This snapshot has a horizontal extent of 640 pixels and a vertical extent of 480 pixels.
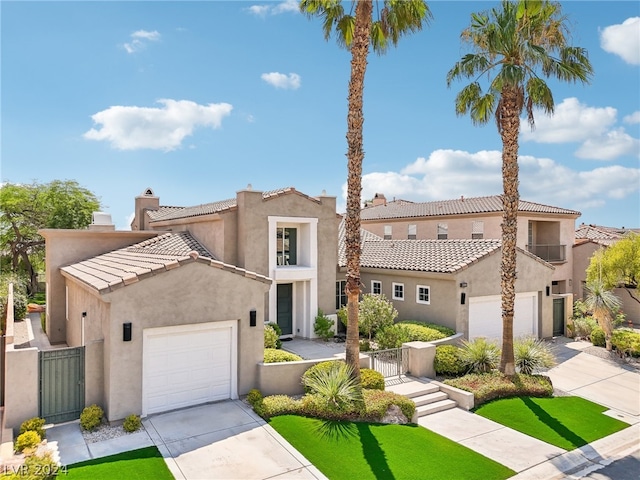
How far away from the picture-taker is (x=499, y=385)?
1426 centimetres

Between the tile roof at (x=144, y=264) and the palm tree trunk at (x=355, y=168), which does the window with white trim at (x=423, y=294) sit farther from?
the tile roof at (x=144, y=264)

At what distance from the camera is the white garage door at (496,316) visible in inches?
766

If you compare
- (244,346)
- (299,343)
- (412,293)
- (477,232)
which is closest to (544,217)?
(477,232)

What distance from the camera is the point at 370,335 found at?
1997 centimetres

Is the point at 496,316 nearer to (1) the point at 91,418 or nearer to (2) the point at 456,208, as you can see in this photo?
(2) the point at 456,208

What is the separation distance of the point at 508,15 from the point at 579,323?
56.7 ft

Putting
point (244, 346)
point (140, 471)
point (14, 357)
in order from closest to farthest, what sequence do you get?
point (140, 471)
point (14, 357)
point (244, 346)

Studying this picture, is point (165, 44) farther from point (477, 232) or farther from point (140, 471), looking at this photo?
point (477, 232)

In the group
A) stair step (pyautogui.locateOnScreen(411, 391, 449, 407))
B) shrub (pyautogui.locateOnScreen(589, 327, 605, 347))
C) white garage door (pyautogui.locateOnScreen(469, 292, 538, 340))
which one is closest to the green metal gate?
stair step (pyautogui.locateOnScreen(411, 391, 449, 407))

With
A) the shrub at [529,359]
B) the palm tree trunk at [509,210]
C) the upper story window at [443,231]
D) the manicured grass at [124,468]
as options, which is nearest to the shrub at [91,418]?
the manicured grass at [124,468]

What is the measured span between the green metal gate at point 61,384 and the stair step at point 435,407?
972 centimetres

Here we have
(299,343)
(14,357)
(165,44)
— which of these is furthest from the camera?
(299,343)

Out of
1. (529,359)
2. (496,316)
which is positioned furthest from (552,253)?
(529,359)

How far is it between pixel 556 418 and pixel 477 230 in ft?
60.2
